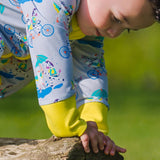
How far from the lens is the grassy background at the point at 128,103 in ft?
9.82

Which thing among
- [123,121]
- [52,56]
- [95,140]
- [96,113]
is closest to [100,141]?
[95,140]

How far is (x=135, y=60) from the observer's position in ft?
19.6

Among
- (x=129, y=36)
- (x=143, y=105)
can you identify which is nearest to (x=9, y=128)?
(x=143, y=105)

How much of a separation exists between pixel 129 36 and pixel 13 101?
2559 millimetres

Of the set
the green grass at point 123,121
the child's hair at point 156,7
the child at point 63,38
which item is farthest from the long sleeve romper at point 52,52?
the green grass at point 123,121

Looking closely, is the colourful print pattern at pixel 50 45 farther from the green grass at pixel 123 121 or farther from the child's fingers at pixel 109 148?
the green grass at pixel 123 121

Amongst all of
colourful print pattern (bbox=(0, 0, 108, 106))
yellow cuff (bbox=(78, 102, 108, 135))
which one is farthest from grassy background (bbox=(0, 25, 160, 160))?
colourful print pattern (bbox=(0, 0, 108, 106))

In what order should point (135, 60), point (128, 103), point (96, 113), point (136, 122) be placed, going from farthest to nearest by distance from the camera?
point (135, 60), point (128, 103), point (136, 122), point (96, 113)

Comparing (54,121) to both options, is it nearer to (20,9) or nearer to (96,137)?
(96,137)

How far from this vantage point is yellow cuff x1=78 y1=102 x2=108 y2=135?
160cm

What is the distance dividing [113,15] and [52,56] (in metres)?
0.27

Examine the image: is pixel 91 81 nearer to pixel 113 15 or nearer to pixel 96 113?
pixel 96 113

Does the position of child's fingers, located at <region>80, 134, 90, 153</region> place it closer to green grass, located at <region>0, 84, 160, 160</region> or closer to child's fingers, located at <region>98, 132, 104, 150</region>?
child's fingers, located at <region>98, 132, 104, 150</region>

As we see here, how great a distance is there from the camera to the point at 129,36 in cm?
622
